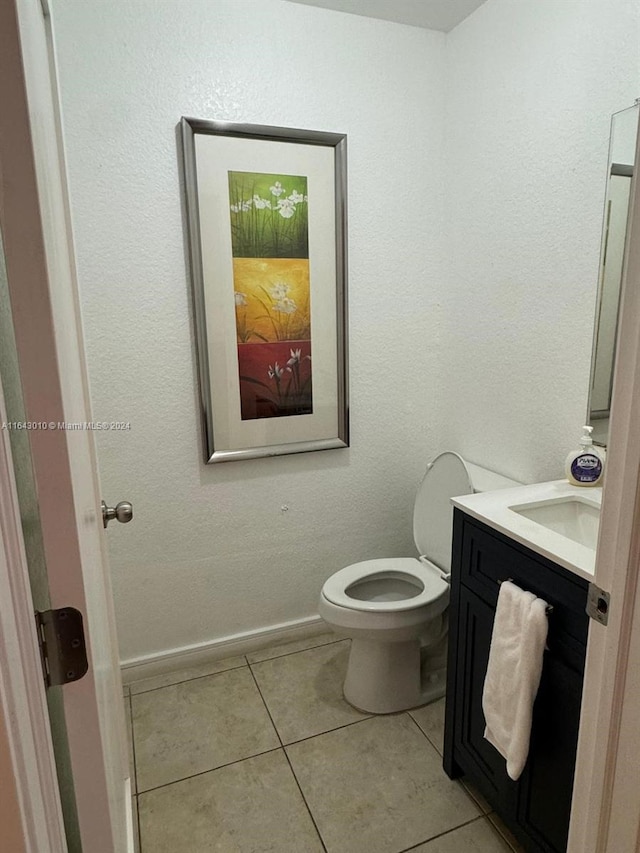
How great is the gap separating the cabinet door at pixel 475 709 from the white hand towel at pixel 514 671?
0.10 meters

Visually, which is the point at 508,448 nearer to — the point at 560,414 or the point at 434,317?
the point at 560,414

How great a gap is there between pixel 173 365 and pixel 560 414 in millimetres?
1320

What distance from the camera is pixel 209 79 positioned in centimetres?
171

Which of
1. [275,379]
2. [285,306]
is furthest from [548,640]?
[285,306]

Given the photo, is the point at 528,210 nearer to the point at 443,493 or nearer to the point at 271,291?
the point at 271,291

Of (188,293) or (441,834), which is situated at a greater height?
(188,293)

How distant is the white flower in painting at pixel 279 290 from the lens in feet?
6.28

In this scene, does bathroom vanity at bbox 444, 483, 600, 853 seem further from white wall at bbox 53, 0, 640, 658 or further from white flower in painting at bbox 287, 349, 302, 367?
white flower in painting at bbox 287, 349, 302, 367

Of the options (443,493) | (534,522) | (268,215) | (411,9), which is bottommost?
(443,493)

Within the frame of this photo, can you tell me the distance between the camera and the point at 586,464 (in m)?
1.50

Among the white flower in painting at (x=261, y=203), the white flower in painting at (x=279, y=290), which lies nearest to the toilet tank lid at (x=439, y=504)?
the white flower in painting at (x=279, y=290)

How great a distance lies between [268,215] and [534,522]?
1352 mm

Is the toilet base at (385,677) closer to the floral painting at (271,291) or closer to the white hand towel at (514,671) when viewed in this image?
the white hand towel at (514,671)

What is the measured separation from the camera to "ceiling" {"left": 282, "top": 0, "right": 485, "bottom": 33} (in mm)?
1767
